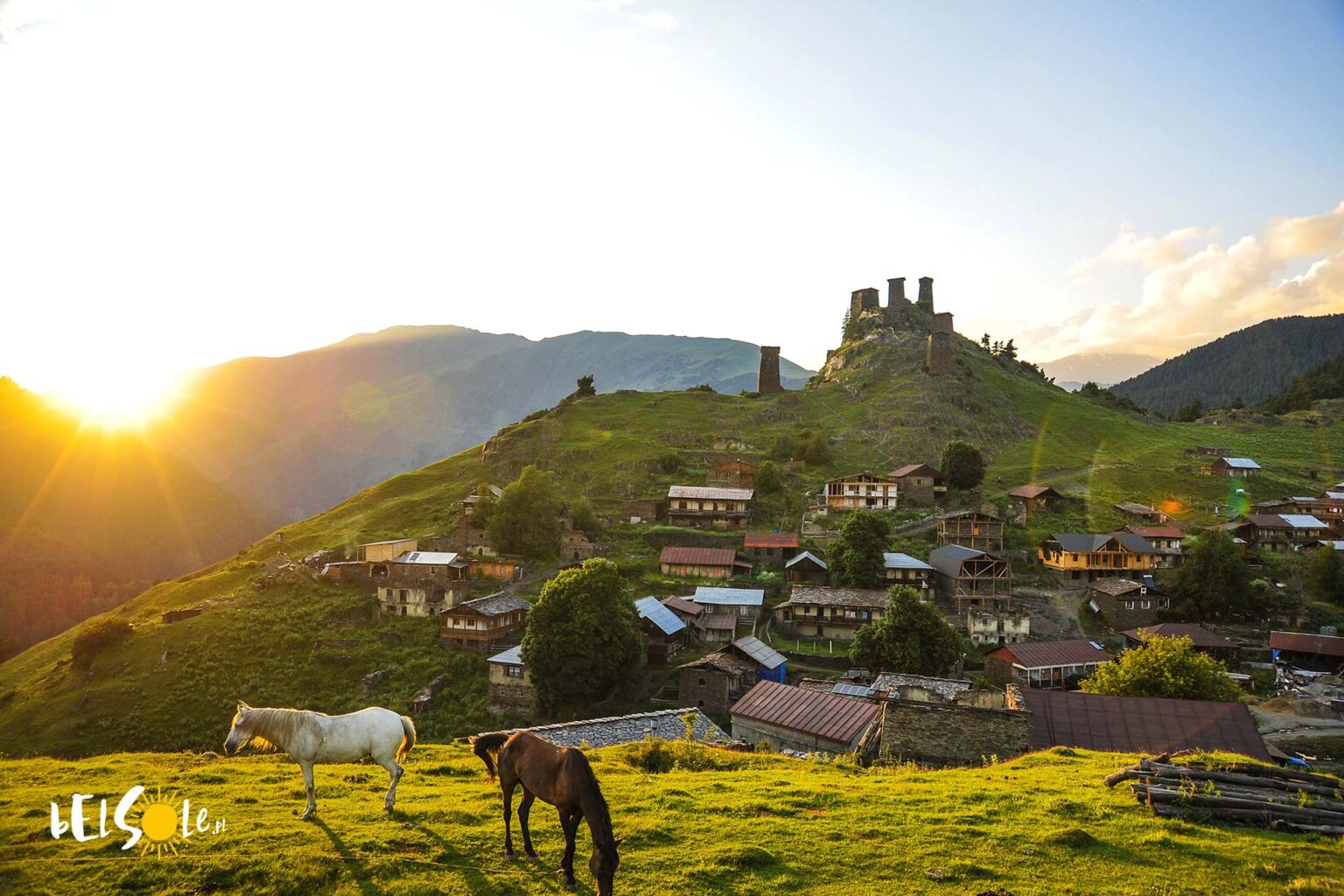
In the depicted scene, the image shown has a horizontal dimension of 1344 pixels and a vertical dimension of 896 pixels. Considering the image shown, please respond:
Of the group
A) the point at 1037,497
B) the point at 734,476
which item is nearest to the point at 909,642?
the point at 1037,497

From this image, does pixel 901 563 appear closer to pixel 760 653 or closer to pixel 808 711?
pixel 760 653

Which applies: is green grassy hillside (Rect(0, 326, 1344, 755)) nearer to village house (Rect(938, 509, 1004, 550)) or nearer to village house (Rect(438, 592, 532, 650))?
village house (Rect(438, 592, 532, 650))

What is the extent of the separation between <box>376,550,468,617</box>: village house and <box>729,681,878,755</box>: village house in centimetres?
A: 3304

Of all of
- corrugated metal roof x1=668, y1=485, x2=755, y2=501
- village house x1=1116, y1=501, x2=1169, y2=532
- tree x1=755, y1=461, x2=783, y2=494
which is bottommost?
village house x1=1116, y1=501, x2=1169, y2=532

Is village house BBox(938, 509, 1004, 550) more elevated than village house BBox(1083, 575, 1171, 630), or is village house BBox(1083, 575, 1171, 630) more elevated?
village house BBox(938, 509, 1004, 550)

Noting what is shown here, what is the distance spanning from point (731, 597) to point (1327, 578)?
53451mm

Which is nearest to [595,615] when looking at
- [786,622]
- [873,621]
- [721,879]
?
[786,622]

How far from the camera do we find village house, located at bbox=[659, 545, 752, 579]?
67312 mm

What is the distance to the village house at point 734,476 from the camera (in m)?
89.8

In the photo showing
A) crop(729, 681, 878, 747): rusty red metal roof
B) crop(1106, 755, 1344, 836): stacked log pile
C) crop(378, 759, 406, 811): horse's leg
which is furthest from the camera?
crop(729, 681, 878, 747): rusty red metal roof

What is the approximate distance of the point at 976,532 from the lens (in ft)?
232

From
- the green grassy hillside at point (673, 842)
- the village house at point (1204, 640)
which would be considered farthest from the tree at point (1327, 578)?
the green grassy hillside at point (673, 842)

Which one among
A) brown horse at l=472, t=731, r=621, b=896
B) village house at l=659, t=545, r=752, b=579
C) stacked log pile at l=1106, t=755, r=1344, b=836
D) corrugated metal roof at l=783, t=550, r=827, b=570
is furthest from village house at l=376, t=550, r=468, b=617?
stacked log pile at l=1106, t=755, r=1344, b=836

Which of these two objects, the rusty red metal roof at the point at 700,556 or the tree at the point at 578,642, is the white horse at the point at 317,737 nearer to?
the tree at the point at 578,642
